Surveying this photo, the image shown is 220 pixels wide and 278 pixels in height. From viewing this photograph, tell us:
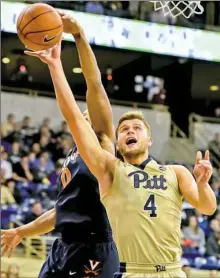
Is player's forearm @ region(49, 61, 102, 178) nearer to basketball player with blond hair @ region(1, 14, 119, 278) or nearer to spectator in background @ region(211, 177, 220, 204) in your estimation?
basketball player with blond hair @ region(1, 14, 119, 278)

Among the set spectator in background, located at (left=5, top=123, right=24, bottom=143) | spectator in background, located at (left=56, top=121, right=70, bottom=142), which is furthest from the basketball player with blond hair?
spectator in background, located at (left=56, top=121, right=70, bottom=142)

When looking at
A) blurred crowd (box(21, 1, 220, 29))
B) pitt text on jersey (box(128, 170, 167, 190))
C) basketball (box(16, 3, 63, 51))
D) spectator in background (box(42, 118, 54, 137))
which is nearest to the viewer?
pitt text on jersey (box(128, 170, 167, 190))

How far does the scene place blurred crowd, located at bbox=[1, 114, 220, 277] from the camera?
932 centimetres

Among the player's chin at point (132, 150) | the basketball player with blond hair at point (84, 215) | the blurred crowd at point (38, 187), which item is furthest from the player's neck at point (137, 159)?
the blurred crowd at point (38, 187)

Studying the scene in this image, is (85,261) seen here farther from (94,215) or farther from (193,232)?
(193,232)

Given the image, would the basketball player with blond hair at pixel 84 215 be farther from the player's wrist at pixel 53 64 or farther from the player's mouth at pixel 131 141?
the player's wrist at pixel 53 64

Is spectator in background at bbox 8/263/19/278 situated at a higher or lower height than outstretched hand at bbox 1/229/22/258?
lower

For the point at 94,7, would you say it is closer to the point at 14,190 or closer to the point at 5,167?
the point at 5,167

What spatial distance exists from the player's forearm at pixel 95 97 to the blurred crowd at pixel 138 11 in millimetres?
5920

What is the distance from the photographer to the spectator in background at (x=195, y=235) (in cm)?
956

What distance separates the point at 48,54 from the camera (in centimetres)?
287

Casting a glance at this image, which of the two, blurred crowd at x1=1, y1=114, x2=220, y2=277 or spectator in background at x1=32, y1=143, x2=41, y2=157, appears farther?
spectator in background at x1=32, y1=143, x2=41, y2=157

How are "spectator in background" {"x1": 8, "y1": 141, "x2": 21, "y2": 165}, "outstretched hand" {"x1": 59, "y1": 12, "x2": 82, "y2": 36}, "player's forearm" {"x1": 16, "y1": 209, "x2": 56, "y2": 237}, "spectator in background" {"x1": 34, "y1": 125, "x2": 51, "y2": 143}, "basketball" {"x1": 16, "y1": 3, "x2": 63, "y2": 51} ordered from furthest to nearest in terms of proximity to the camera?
"spectator in background" {"x1": 34, "y1": 125, "x2": 51, "y2": 143}
"spectator in background" {"x1": 8, "y1": 141, "x2": 21, "y2": 165}
"player's forearm" {"x1": 16, "y1": 209, "x2": 56, "y2": 237}
"outstretched hand" {"x1": 59, "y1": 12, "x2": 82, "y2": 36}
"basketball" {"x1": 16, "y1": 3, "x2": 63, "y2": 51}

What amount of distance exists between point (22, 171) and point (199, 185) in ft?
24.0
